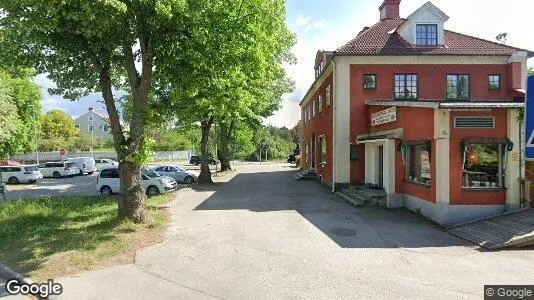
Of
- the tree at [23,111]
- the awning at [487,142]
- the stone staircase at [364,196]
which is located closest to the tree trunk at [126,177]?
the stone staircase at [364,196]

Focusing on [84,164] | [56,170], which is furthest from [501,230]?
[84,164]

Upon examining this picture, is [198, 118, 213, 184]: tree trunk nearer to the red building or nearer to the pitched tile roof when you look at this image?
the red building

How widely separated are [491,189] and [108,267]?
1195 cm

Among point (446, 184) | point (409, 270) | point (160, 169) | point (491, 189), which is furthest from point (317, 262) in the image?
point (160, 169)

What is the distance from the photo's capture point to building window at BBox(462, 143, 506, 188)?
42.9ft

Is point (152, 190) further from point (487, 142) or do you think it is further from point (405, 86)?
point (487, 142)

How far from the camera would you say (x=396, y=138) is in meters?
16.0

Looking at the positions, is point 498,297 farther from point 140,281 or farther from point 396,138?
point 396,138

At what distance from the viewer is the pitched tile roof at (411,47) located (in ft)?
66.6

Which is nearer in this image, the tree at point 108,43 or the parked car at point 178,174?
the tree at point 108,43

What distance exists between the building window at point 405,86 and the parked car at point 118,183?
44.3 ft

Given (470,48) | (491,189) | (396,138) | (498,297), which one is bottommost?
(498,297)

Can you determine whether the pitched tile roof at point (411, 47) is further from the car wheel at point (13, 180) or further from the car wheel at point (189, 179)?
the car wheel at point (13, 180)

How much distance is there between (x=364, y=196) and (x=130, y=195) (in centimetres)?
951
